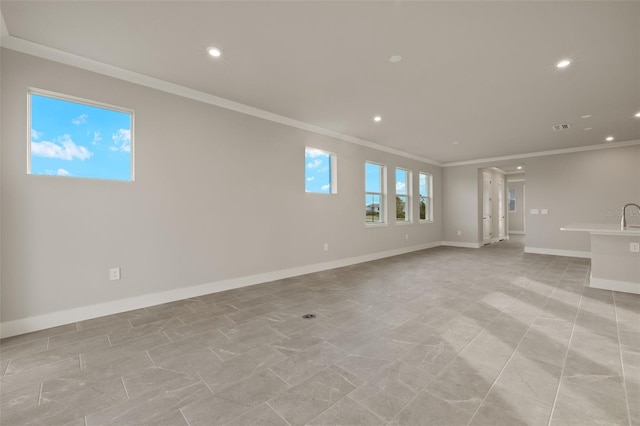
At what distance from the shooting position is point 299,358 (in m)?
2.08

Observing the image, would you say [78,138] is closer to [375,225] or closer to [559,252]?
[375,225]

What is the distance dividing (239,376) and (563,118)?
20.1 ft

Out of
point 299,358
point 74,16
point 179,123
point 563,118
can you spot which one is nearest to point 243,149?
point 179,123

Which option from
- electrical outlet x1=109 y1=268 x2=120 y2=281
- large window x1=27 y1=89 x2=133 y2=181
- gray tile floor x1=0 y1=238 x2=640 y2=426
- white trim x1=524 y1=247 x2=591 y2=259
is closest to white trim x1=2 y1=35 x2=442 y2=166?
large window x1=27 y1=89 x2=133 y2=181

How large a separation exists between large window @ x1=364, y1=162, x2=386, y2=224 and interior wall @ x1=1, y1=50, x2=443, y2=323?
4.40 ft

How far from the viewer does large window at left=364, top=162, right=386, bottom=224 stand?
6.40 meters

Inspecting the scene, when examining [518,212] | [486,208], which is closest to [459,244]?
[486,208]

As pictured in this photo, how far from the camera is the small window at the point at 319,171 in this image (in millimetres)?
5156

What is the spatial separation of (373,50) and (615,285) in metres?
4.54

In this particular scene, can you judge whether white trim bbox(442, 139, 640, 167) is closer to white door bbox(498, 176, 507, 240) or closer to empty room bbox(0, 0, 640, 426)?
empty room bbox(0, 0, 640, 426)

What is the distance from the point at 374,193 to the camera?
6.52m

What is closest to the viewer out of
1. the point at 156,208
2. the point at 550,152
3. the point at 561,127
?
the point at 156,208

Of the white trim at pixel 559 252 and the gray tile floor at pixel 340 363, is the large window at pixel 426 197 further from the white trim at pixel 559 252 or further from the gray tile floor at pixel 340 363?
the gray tile floor at pixel 340 363

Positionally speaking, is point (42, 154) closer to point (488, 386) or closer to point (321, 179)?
point (321, 179)
